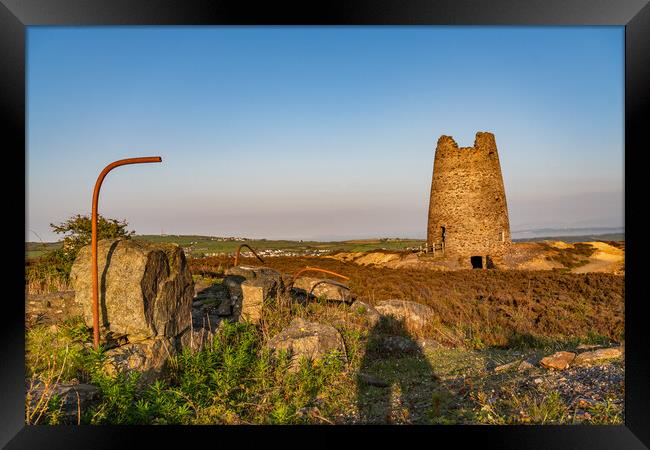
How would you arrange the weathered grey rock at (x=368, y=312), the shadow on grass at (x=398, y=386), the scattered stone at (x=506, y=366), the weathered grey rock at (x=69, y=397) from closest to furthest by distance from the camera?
the weathered grey rock at (x=69, y=397)
the shadow on grass at (x=398, y=386)
the scattered stone at (x=506, y=366)
the weathered grey rock at (x=368, y=312)

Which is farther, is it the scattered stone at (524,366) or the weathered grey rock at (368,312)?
the weathered grey rock at (368,312)

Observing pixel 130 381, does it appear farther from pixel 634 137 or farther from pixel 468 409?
pixel 634 137

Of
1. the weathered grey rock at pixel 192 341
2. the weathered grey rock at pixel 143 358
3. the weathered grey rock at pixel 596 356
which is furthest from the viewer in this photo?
the weathered grey rock at pixel 596 356

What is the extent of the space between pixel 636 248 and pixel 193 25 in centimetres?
338

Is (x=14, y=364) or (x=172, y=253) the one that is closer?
(x=14, y=364)

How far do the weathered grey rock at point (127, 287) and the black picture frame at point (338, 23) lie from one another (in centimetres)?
152

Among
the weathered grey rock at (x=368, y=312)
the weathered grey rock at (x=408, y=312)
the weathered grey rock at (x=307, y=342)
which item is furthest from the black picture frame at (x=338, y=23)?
the weathered grey rock at (x=408, y=312)

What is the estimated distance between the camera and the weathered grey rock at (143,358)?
15.6 ft

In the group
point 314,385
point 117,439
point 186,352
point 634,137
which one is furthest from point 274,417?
point 634,137

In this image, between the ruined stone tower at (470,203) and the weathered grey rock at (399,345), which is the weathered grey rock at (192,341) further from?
the ruined stone tower at (470,203)

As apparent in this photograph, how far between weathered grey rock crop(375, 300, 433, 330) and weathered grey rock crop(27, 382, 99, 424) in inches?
243

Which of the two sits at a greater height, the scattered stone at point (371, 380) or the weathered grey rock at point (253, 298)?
the weathered grey rock at point (253, 298)

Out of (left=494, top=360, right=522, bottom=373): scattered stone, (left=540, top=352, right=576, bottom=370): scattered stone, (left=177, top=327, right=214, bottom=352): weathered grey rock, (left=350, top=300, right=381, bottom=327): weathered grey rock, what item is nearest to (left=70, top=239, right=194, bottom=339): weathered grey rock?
(left=177, top=327, right=214, bottom=352): weathered grey rock

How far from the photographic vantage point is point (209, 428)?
3312 mm
